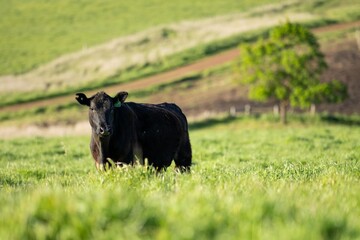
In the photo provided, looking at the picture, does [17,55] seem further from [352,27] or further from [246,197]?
[246,197]

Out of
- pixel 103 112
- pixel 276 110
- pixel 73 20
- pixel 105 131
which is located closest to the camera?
pixel 105 131

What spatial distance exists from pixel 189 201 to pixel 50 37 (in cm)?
7073

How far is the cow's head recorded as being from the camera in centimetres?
938

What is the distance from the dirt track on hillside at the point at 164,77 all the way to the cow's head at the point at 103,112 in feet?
117

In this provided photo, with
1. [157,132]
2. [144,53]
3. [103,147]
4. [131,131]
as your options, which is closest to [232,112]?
[144,53]

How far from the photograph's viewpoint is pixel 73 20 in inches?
3123

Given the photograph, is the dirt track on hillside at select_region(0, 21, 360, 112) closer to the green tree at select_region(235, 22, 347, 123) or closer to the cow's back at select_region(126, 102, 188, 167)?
the green tree at select_region(235, 22, 347, 123)

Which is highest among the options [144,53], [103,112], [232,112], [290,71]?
[103,112]

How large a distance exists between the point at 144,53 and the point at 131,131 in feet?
156

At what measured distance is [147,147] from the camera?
34.2 feet

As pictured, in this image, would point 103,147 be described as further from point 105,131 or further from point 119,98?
point 119,98

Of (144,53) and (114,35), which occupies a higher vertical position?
(114,35)

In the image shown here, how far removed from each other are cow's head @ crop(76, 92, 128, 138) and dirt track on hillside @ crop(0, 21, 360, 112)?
117ft

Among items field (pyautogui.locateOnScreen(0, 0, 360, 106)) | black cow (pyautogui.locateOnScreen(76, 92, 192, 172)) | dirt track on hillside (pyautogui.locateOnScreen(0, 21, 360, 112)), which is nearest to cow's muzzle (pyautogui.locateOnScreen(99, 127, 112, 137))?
black cow (pyautogui.locateOnScreen(76, 92, 192, 172))
